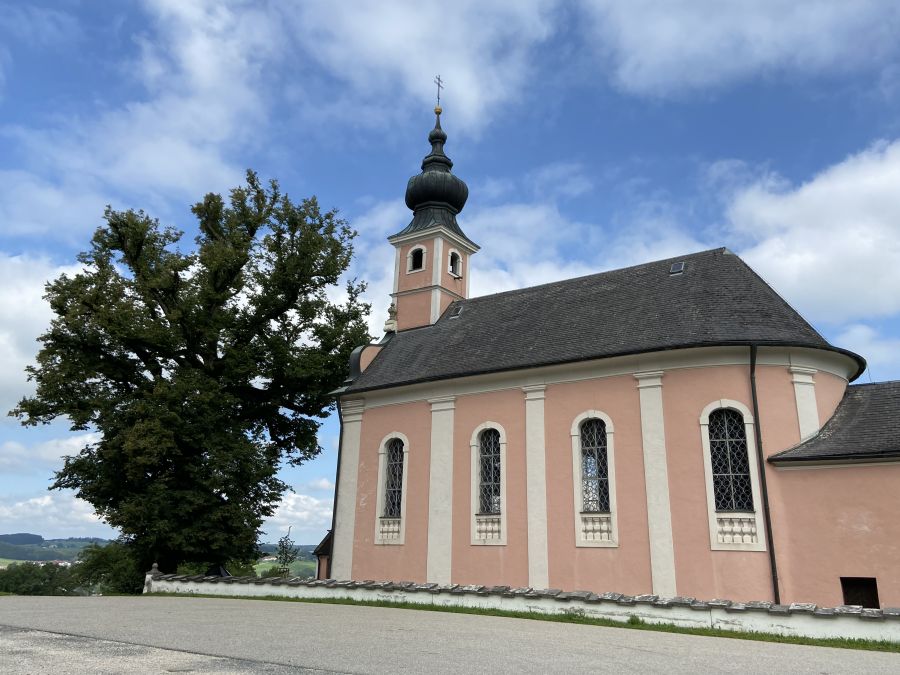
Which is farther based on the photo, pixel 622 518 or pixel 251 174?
pixel 251 174

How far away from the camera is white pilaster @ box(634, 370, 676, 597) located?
14.5 metres

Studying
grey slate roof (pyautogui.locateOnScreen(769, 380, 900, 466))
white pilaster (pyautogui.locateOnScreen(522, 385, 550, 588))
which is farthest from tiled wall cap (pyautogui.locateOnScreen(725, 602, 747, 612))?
white pilaster (pyautogui.locateOnScreen(522, 385, 550, 588))

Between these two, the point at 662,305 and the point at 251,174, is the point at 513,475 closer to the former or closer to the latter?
the point at 662,305

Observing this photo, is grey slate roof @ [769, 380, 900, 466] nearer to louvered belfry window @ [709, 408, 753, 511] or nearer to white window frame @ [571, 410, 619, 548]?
louvered belfry window @ [709, 408, 753, 511]

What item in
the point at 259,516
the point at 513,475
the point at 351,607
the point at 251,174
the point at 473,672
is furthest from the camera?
the point at 251,174

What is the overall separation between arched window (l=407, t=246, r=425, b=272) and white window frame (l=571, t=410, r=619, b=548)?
10.7 metres

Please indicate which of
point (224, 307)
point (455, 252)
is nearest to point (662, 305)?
point (455, 252)

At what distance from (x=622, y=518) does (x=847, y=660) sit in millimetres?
7436

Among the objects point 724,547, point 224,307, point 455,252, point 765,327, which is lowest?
point 724,547

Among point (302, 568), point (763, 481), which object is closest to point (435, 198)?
point (763, 481)

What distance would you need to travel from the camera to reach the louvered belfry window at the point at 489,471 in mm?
17578

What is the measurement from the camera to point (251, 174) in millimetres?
24359

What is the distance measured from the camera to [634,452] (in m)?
15.6

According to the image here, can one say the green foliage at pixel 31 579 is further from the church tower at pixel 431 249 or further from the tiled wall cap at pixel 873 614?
the tiled wall cap at pixel 873 614
